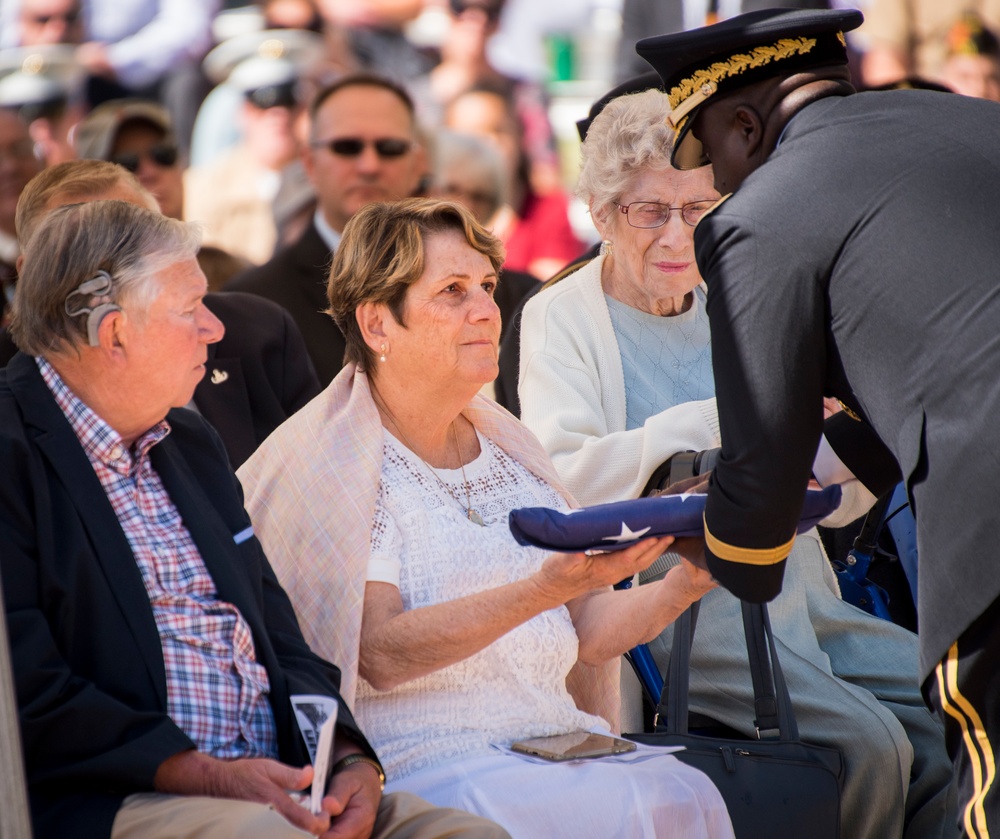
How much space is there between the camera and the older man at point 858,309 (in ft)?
7.22

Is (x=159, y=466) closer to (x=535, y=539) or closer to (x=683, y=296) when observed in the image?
(x=535, y=539)

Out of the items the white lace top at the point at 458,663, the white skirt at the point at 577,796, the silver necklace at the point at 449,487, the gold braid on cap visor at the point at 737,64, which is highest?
the gold braid on cap visor at the point at 737,64

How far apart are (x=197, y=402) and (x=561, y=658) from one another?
1365mm

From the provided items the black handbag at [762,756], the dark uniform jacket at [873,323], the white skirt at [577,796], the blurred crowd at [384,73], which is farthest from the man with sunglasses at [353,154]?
the dark uniform jacket at [873,323]

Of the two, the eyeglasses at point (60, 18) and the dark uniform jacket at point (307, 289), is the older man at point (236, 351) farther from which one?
the eyeglasses at point (60, 18)

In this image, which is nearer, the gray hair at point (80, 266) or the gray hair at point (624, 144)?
the gray hair at point (80, 266)

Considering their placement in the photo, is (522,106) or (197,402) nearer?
(197,402)

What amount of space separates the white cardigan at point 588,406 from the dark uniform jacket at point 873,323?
0.93m

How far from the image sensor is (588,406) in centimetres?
364

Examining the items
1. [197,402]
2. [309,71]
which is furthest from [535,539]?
[309,71]

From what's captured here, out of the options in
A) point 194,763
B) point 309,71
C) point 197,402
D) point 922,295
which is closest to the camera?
point 922,295

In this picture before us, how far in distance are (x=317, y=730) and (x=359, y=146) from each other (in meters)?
3.50

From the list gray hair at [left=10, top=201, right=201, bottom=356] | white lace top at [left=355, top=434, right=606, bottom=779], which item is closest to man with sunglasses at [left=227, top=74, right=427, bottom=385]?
white lace top at [left=355, top=434, right=606, bottom=779]

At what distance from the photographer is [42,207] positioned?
11.9ft
